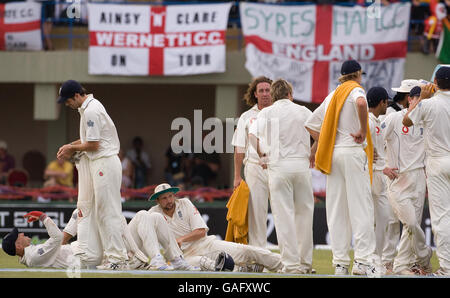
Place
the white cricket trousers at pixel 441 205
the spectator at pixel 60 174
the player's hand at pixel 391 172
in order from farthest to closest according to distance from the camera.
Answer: the spectator at pixel 60 174 < the player's hand at pixel 391 172 < the white cricket trousers at pixel 441 205

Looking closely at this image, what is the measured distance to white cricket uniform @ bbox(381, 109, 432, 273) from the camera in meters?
10.7

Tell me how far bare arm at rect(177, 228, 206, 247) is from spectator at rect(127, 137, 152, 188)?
9.52 metres

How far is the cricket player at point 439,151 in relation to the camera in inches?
389

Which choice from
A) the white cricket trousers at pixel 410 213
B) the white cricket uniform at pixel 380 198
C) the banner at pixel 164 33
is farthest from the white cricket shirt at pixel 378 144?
the banner at pixel 164 33

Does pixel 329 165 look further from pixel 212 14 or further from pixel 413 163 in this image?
pixel 212 14

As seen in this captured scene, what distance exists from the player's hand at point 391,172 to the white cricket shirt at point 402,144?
0.27ft

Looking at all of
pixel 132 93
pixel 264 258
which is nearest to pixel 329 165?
pixel 264 258

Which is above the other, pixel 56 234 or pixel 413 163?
pixel 413 163

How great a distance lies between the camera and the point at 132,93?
885 inches

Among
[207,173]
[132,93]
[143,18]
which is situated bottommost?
[207,173]

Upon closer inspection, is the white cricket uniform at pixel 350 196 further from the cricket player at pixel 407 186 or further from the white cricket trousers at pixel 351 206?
the cricket player at pixel 407 186

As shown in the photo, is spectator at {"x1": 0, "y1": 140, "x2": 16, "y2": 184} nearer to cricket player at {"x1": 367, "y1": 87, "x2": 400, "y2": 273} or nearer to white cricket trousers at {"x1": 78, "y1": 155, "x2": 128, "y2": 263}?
white cricket trousers at {"x1": 78, "y1": 155, "x2": 128, "y2": 263}

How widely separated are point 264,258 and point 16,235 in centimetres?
273

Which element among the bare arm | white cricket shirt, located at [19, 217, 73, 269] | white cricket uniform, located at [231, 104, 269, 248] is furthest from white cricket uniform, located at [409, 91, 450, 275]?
white cricket shirt, located at [19, 217, 73, 269]
